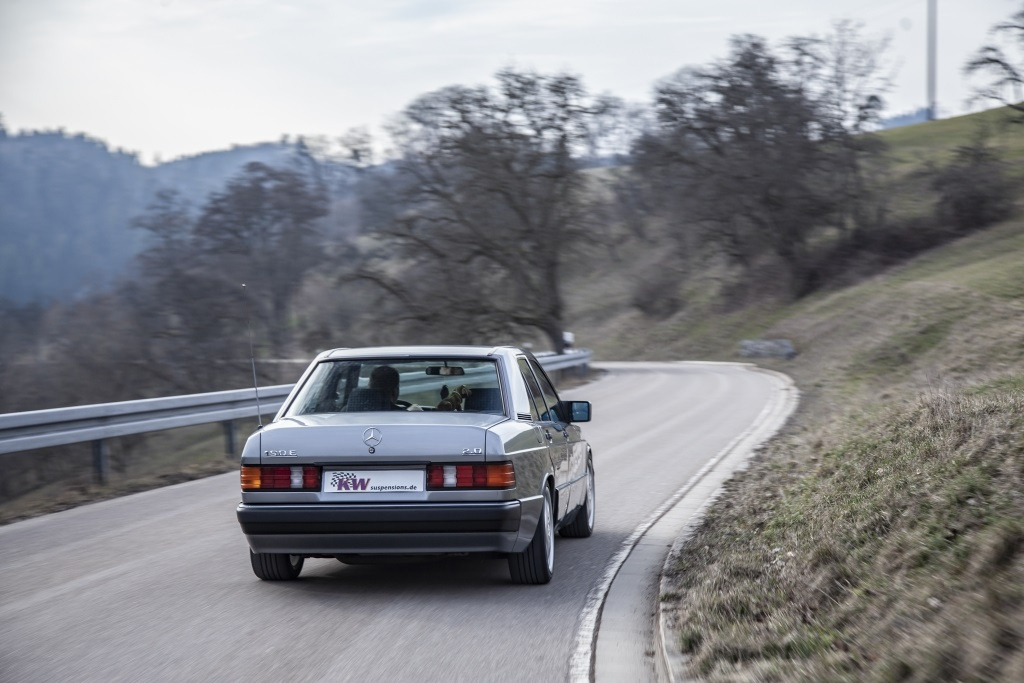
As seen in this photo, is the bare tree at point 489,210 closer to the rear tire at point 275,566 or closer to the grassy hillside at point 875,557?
the grassy hillside at point 875,557

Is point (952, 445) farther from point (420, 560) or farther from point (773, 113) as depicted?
point (773, 113)

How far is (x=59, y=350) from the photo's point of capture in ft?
109

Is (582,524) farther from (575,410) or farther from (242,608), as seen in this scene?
(242,608)

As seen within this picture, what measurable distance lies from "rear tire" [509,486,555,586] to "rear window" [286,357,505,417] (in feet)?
2.42

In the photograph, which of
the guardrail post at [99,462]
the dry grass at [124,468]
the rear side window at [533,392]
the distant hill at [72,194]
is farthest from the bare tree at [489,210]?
the rear side window at [533,392]

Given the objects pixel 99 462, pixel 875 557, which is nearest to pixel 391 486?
pixel 875 557

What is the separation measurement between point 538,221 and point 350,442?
32440 mm

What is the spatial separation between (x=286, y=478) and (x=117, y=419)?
23.8 ft

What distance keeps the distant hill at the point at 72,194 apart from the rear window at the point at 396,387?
40.5m

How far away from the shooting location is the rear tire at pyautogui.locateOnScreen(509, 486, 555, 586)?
6.92 metres

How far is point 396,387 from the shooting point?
7.25m

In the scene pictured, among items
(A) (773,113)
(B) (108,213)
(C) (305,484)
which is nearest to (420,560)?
(C) (305,484)

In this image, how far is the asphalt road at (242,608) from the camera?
5.25 m

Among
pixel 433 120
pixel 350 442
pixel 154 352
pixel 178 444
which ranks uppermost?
pixel 433 120
